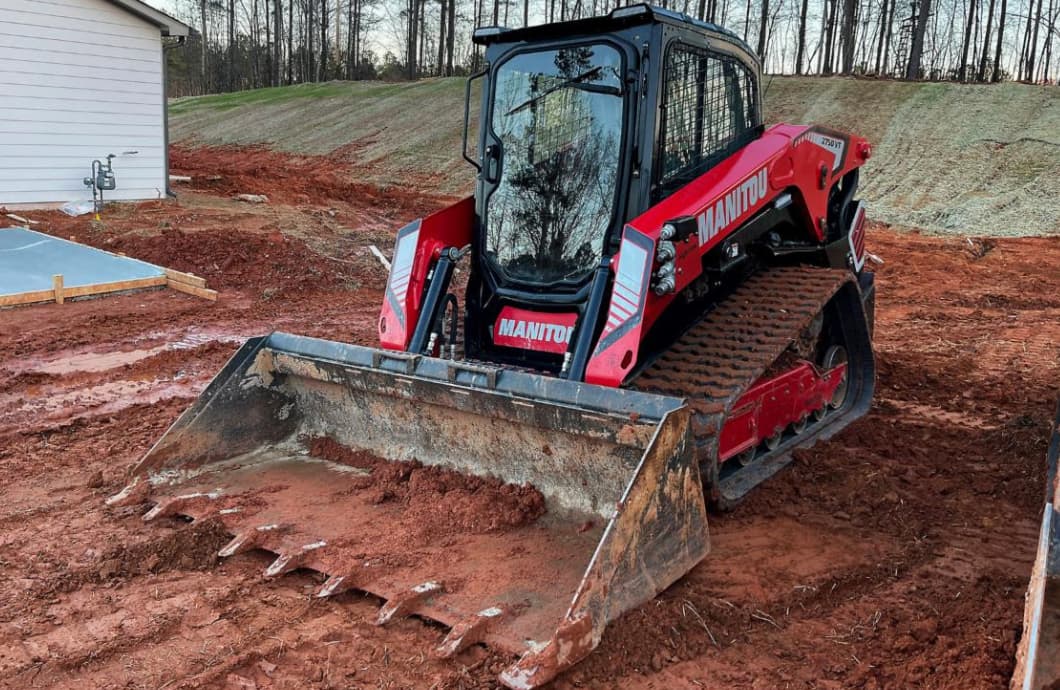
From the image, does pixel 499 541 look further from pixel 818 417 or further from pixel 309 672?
pixel 818 417

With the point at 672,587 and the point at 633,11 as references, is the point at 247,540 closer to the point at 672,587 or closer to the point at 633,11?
the point at 672,587

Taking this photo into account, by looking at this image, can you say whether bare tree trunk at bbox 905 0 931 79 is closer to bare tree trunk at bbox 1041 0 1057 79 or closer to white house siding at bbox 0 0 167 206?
bare tree trunk at bbox 1041 0 1057 79

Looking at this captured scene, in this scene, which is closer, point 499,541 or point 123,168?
point 499,541

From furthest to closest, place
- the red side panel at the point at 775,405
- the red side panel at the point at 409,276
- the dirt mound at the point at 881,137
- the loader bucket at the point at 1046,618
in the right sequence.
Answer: the dirt mound at the point at 881,137, the red side panel at the point at 409,276, the red side panel at the point at 775,405, the loader bucket at the point at 1046,618

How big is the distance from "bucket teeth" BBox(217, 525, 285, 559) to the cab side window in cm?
261

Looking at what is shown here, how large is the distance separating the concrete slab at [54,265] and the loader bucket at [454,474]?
6126 millimetres

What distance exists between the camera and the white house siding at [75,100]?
49.0 feet

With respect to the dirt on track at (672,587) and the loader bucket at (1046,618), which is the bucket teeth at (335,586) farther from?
the loader bucket at (1046,618)

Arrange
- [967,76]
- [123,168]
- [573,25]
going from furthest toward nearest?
[967,76] < [123,168] < [573,25]

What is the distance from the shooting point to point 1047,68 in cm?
4362

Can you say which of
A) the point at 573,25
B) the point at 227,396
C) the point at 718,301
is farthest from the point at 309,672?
the point at 573,25

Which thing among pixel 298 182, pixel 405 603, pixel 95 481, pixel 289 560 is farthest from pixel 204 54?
pixel 405 603

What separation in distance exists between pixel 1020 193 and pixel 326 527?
57.9ft

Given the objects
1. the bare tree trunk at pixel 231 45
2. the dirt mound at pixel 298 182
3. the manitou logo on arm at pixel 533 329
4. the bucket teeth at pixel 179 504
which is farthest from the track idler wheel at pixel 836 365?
the bare tree trunk at pixel 231 45
